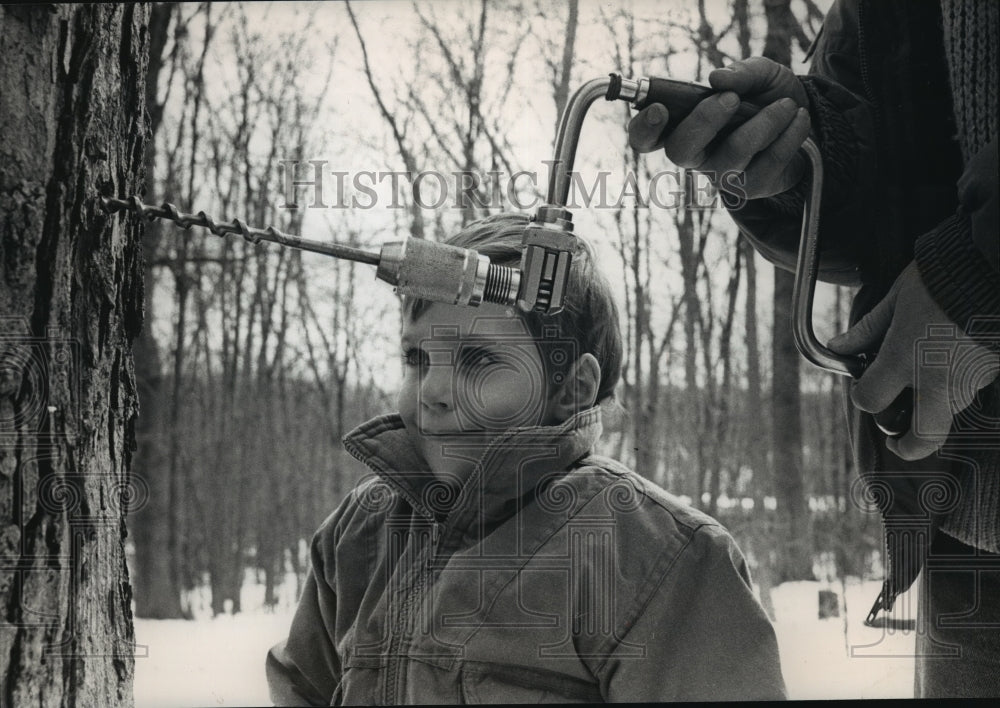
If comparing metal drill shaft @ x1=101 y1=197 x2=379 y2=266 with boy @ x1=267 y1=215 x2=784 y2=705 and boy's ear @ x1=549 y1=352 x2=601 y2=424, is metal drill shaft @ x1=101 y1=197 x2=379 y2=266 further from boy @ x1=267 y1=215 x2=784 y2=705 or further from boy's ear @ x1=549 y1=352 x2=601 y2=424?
boy's ear @ x1=549 y1=352 x2=601 y2=424

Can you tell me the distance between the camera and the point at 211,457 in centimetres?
82

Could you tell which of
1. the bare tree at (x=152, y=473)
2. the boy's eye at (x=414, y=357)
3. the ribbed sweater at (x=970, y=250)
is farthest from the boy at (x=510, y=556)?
the ribbed sweater at (x=970, y=250)

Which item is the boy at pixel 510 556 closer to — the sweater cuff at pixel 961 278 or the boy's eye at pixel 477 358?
the boy's eye at pixel 477 358

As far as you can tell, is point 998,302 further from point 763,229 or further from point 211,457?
point 211,457

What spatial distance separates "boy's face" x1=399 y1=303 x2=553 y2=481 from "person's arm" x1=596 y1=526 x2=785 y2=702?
0.62 feet

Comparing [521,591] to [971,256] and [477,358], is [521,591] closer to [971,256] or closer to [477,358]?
[477,358]

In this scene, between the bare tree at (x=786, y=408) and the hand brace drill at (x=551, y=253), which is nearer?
the hand brace drill at (x=551, y=253)

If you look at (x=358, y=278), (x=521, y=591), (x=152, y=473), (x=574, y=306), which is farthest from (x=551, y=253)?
(x=152, y=473)

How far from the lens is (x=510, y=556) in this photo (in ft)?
2.59

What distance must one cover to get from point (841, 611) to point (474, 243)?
0.49 m

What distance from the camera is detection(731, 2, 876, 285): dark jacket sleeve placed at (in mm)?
845

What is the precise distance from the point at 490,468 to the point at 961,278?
1.50 ft

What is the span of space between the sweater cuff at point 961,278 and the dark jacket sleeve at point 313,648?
585 millimetres

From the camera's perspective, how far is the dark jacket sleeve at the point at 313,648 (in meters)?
0.81
